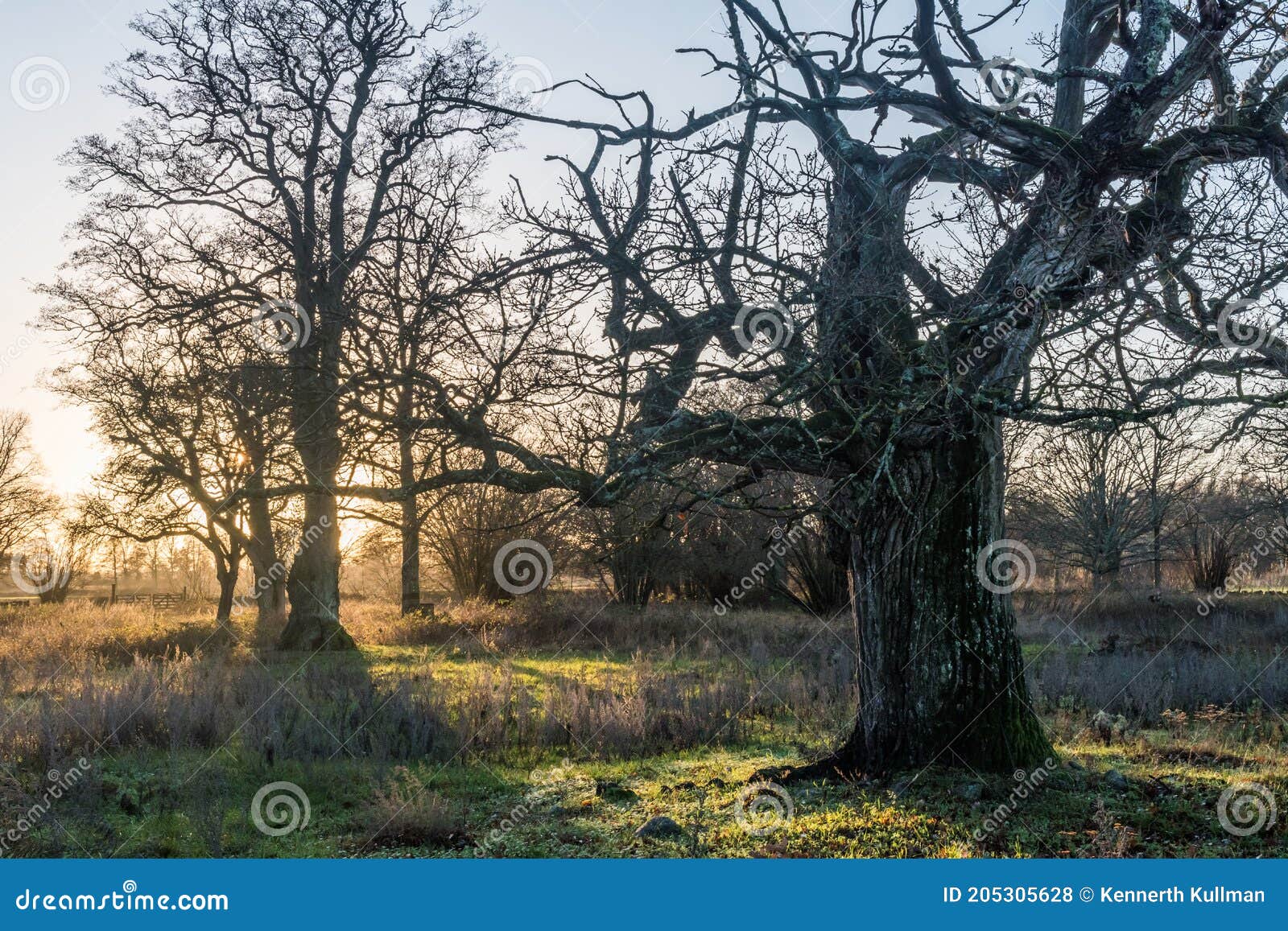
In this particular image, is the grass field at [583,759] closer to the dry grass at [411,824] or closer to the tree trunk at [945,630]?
the dry grass at [411,824]

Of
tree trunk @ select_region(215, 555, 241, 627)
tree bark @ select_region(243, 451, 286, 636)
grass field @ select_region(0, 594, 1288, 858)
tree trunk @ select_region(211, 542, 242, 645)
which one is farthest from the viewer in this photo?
tree trunk @ select_region(215, 555, 241, 627)

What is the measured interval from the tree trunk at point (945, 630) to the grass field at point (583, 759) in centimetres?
32

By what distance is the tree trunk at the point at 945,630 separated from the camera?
7.39m

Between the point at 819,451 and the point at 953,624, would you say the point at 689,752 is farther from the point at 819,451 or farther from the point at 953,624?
the point at 819,451

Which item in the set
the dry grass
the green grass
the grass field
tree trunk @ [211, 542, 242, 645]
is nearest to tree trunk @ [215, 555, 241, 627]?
tree trunk @ [211, 542, 242, 645]

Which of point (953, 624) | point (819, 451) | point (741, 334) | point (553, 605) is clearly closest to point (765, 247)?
point (741, 334)

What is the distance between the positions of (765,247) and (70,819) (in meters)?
6.28

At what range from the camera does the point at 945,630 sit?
24.4ft

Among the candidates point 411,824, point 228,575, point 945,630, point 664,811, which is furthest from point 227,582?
point 945,630

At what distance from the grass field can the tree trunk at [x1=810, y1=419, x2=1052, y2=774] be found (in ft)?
1.04

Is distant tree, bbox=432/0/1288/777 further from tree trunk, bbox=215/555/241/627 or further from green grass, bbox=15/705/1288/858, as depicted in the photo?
tree trunk, bbox=215/555/241/627

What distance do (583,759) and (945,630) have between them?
3794mm

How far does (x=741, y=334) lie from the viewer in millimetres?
6969

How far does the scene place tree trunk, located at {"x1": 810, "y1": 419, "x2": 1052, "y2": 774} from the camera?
739 centimetres
